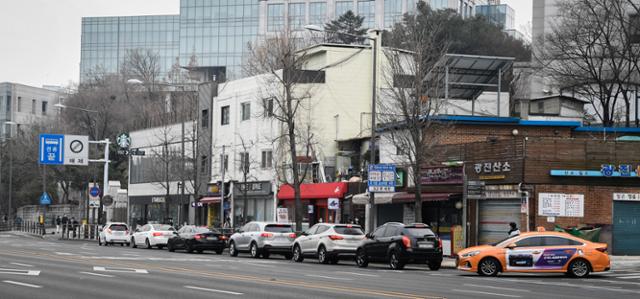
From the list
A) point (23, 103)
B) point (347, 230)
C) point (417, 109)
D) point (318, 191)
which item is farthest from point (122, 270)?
point (23, 103)

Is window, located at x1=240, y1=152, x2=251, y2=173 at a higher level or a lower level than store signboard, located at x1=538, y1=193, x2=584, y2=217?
higher

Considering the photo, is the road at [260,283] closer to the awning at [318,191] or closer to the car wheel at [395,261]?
the car wheel at [395,261]

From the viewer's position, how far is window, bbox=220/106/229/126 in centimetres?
6438

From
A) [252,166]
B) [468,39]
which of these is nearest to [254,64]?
[468,39]

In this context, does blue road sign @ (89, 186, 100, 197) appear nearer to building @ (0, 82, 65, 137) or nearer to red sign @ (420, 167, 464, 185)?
red sign @ (420, 167, 464, 185)

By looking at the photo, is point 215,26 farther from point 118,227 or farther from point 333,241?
point 333,241

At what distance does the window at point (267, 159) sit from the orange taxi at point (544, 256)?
30.2 meters

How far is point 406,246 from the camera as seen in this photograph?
106ft

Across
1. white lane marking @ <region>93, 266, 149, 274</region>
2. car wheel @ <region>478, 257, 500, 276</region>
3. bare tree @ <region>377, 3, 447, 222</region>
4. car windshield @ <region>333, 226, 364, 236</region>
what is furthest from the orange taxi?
white lane marking @ <region>93, 266, 149, 274</region>

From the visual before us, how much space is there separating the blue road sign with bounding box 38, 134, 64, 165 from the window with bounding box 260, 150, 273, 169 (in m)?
12.4

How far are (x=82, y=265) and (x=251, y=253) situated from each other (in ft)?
39.4

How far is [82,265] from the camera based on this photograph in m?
30.5

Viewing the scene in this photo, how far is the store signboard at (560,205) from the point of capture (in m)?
37.7

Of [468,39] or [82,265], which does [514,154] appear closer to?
[82,265]
